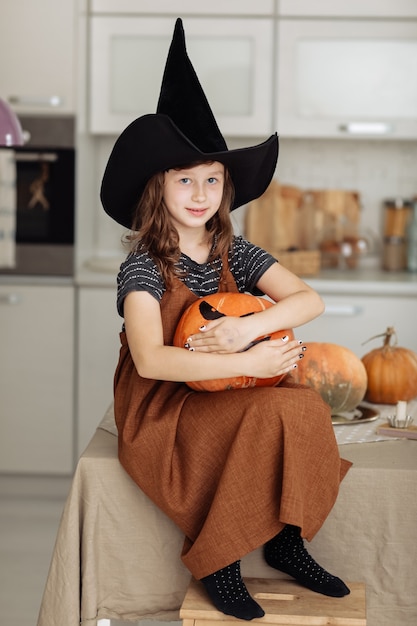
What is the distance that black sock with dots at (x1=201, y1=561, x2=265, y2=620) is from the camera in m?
1.62

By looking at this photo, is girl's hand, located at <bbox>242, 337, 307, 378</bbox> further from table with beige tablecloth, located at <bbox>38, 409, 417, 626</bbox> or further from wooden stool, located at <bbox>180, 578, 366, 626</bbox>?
wooden stool, located at <bbox>180, 578, 366, 626</bbox>

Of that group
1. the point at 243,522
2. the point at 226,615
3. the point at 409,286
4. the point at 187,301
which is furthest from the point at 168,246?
the point at 409,286

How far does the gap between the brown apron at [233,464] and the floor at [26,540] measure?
1.94 ft

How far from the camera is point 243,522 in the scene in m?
1.67

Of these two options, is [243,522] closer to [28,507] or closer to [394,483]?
[394,483]

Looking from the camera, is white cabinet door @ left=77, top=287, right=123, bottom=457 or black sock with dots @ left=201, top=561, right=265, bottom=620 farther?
white cabinet door @ left=77, top=287, right=123, bottom=457

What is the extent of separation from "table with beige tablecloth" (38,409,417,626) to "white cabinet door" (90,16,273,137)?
2.36 meters

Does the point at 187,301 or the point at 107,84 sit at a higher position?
the point at 107,84

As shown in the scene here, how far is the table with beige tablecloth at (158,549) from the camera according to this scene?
1778 mm

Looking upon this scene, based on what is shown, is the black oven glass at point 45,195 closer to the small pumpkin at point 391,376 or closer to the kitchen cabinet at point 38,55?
the kitchen cabinet at point 38,55

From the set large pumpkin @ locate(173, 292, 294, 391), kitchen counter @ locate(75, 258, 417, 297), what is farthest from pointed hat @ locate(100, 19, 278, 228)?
kitchen counter @ locate(75, 258, 417, 297)

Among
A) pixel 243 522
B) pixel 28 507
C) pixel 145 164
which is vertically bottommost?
pixel 28 507

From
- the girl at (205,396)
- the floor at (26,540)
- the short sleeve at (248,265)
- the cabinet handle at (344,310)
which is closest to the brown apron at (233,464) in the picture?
the girl at (205,396)

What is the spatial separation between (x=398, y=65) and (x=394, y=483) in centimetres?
250
